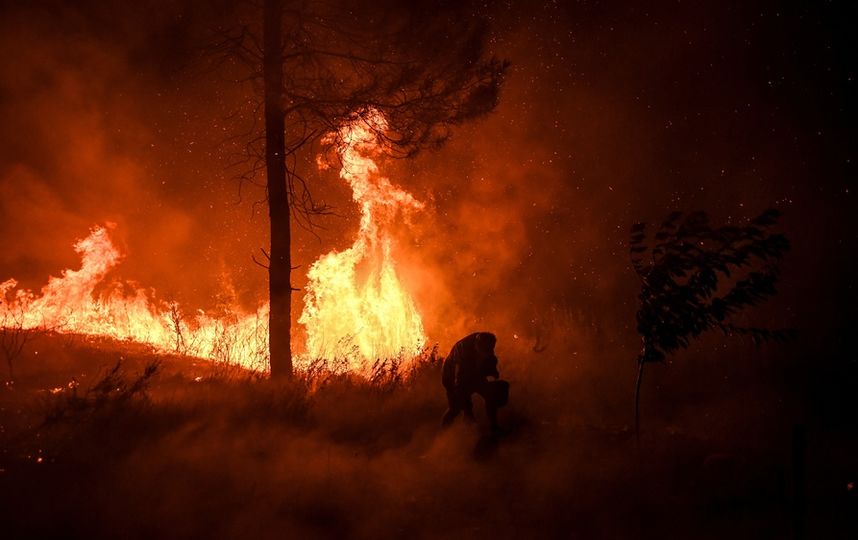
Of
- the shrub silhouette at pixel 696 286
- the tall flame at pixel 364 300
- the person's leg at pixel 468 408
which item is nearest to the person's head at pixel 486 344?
the person's leg at pixel 468 408

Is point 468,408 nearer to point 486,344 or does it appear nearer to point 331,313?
point 486,344

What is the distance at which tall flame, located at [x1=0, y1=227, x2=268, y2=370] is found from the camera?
38.0 feet

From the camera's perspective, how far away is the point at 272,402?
788 centimetres

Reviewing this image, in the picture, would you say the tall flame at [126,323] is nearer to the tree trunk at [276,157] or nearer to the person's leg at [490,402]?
the tree trunk at [276,157]

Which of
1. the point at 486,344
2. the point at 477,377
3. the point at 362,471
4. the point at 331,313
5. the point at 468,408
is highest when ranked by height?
the point at 331,313

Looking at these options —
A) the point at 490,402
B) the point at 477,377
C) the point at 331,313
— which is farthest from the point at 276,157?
the point at 331,313

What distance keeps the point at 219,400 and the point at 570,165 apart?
9925 millimetres

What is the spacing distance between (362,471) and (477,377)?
1.57m

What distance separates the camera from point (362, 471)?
647cm

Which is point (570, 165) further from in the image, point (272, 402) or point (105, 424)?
point (105, 424)

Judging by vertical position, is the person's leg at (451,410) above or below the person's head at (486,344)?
below

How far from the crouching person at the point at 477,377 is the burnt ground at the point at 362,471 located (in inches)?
11.3

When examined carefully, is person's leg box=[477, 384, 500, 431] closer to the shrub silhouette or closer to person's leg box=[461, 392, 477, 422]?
person's leg box=[461, 392, 477, 422]

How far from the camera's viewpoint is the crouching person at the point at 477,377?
23.5ft
